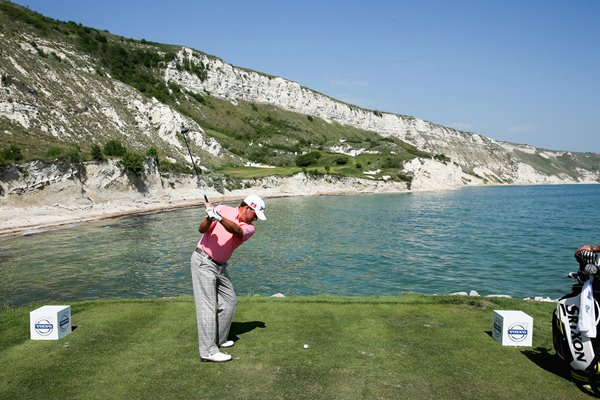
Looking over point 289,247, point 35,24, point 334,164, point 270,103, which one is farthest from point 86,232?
point 270,103

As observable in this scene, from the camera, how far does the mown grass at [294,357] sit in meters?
6.55

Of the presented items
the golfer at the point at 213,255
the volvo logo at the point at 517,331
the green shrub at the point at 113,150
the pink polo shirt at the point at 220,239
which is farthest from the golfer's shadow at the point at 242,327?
the green shrub at the point at 113,150

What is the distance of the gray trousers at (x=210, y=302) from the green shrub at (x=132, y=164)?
5484 centimetres

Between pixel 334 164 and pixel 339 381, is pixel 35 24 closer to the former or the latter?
pixel 334 164

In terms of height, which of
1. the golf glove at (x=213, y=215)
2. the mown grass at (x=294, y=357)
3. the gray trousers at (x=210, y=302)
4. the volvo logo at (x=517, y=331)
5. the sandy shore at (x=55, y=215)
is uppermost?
the golf glove at (x=213, y=215)

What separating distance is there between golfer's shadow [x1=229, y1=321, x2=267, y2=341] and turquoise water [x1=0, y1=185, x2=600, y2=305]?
8.76 meters

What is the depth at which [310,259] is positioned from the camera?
27.2 meters

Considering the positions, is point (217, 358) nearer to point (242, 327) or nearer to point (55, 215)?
point (242, 327)

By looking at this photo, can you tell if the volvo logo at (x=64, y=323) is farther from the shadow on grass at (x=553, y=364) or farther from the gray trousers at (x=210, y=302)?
the shadow on grass at (x=553, y=364)

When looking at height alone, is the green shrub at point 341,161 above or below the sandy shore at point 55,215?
above

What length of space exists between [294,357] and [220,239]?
7.61ft

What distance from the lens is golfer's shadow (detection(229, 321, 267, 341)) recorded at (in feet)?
29.7

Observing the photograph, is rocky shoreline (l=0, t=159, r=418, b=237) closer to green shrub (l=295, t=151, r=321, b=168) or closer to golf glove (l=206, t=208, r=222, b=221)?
golf glove (l=206, t=208, r=222, b=221)

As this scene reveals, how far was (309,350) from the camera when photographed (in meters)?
8.07
